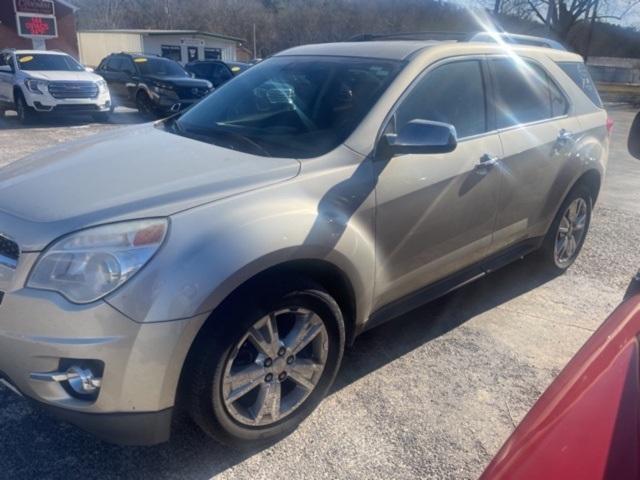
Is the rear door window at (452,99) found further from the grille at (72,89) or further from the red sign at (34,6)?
the red sign at (34,6)

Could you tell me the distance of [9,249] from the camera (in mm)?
2240

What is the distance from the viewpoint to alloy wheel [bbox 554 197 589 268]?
446 cm

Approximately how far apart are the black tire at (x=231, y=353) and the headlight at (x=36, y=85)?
1240cm

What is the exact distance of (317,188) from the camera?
2.59 meters

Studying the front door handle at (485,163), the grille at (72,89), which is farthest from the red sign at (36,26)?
the front door handle at (485,163)

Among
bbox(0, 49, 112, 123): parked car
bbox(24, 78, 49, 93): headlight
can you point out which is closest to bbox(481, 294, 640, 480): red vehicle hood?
bbox(0, 49, 112, 123): parked car

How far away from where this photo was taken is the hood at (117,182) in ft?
7.32

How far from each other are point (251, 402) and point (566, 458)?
166 cm

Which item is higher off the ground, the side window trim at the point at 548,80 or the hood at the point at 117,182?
the side window trim at the point at 548,80

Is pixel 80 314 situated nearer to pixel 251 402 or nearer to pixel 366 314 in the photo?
pixel 251 402

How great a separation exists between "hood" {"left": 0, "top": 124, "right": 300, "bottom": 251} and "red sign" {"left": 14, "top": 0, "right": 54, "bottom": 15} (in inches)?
1139

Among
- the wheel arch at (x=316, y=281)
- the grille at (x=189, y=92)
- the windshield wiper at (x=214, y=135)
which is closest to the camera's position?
the wheel arch at (x=316, y=281)

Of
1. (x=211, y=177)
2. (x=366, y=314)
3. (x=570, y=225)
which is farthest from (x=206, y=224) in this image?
(x=570, y=225)

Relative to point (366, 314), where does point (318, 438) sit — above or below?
below
